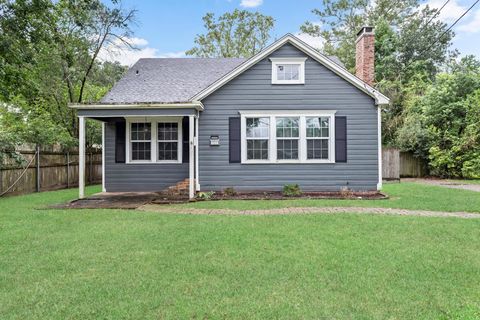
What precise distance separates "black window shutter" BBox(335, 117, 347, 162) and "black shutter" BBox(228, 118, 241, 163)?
3.18 m

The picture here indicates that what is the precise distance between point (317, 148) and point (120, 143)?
6.75 metres

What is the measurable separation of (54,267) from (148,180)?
310 inches

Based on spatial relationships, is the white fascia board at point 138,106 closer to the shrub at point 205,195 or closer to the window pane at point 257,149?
the window pane at point 257,149

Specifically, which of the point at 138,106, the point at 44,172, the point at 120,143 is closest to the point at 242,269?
the point at 138,106

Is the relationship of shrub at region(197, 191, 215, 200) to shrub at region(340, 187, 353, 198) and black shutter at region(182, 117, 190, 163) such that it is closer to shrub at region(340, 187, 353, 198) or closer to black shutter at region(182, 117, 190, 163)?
black shutter at region(182, 117, 190, 163)

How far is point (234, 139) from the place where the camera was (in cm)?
1115

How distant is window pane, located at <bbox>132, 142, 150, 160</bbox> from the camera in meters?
12.0

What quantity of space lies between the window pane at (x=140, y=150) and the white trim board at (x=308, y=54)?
8.28ft

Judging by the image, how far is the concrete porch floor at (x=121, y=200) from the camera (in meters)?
8.74

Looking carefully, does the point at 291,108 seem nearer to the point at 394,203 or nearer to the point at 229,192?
→ the point at 229,192

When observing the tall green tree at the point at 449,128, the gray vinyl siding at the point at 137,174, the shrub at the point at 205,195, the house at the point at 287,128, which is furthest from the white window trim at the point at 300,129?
the tall green tree at the point at 449,128

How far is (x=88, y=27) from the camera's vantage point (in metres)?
16.5

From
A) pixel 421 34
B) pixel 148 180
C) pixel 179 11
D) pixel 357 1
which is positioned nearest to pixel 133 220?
pixel 148 180

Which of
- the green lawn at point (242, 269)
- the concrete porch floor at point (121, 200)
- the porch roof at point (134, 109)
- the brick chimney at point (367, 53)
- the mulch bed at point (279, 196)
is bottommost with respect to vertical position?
the green lawn at point (242, 269)
